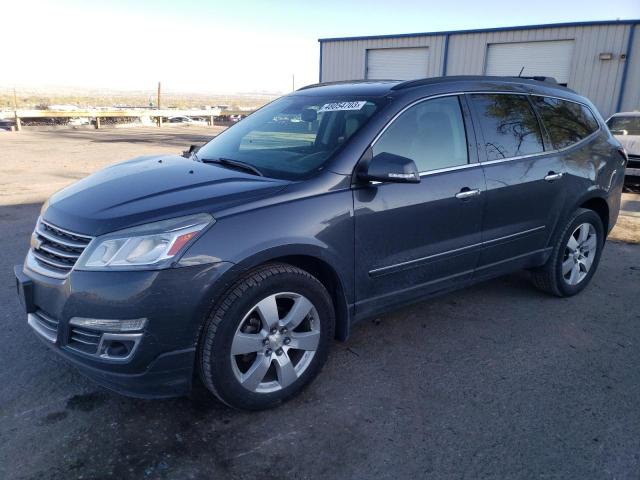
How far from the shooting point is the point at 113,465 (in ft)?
8.06

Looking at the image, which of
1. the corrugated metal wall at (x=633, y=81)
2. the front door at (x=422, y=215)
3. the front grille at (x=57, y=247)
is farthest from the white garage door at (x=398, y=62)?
the front grille at (x=57, y=247)

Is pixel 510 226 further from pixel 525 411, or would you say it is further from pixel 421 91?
pixel 525 411

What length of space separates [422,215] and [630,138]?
952 cm

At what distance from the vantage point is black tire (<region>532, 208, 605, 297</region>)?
4.52 meters

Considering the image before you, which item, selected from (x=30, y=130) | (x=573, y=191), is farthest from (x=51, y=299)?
(x=30, y=130)

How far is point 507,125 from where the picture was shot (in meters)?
4.01

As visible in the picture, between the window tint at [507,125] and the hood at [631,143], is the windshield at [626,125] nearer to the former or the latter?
the hood at [631,143]

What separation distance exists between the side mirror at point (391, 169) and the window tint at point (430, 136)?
0.22 m

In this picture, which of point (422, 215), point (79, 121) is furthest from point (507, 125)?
point (79, 121)

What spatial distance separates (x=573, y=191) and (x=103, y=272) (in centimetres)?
370

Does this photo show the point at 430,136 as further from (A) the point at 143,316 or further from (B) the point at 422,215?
(A) the point at 143,316

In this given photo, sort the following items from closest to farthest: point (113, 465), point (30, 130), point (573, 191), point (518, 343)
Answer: point (113, 465) → point (518, 343) → point (573, 191) → point (30, 130)

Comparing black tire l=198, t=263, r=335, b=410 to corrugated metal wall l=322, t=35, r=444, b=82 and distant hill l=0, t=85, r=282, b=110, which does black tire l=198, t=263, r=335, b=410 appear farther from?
distant hill l=0, t=85, r=282, b=110

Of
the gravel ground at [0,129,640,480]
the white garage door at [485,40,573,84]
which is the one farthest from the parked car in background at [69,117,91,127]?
the gravel ground at [0,129,640,480]
